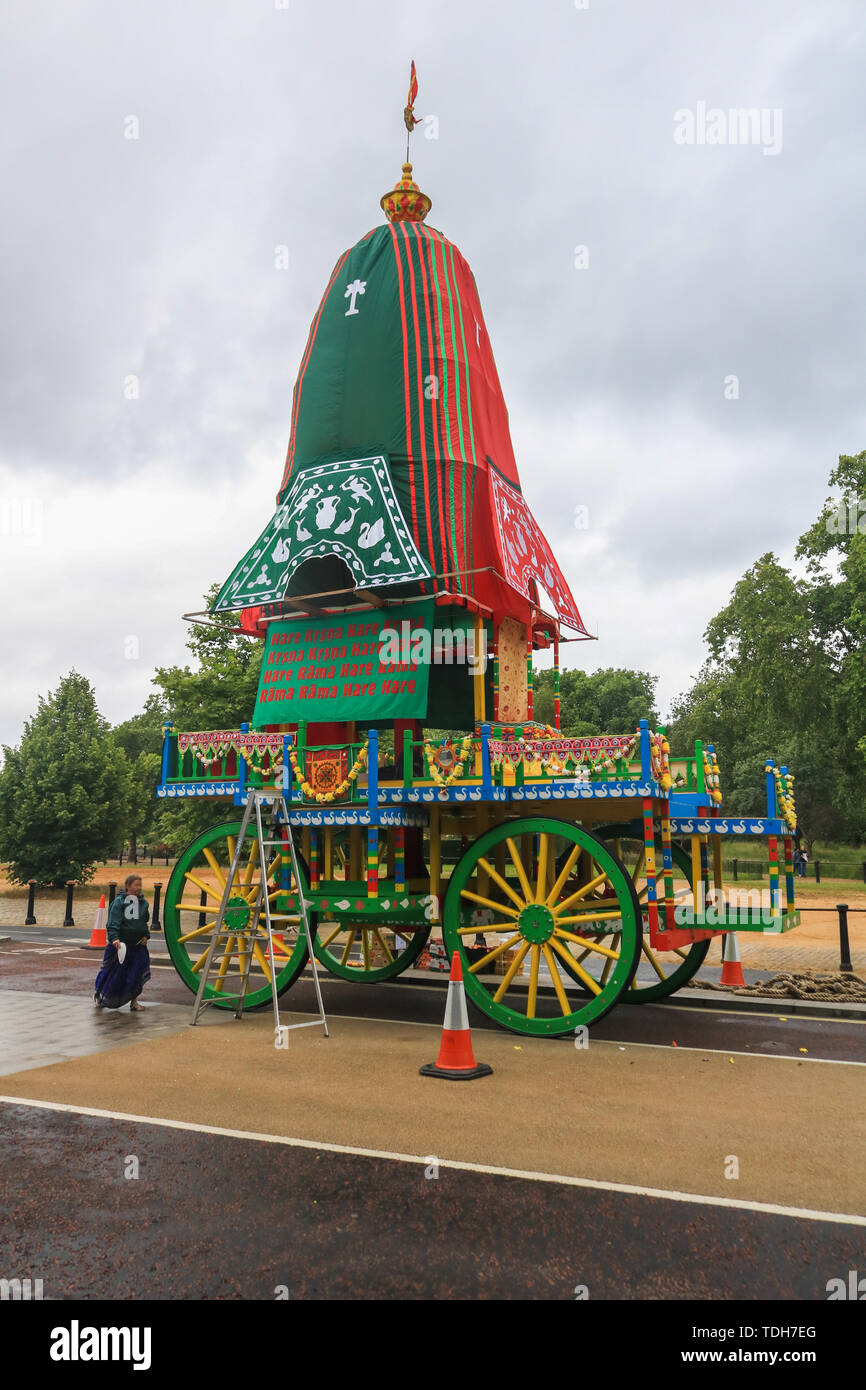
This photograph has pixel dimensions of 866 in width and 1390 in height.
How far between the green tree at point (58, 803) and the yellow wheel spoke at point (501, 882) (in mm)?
25327

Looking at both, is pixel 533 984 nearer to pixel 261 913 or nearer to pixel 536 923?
pixel 536 923

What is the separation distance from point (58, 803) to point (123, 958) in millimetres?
23403

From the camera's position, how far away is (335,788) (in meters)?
10.6

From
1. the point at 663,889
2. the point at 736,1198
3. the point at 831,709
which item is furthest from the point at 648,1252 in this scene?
the point at 831,709

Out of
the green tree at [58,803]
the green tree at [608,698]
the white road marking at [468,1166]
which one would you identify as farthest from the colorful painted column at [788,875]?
the green tree at [608,698]

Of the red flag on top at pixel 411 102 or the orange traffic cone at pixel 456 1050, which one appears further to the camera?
the red flag on top at pixel 411 102

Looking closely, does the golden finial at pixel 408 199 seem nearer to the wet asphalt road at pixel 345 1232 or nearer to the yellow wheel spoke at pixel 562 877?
the yellow wheel spoke at pixel 562 877

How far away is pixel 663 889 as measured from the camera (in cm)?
Answer: 937

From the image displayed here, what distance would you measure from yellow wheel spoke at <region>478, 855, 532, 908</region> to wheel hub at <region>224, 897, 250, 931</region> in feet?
9.28

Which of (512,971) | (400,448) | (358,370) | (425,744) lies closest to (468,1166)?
(512,971)

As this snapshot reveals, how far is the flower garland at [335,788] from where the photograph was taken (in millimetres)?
10484

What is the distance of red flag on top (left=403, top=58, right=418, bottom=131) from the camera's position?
1455cm

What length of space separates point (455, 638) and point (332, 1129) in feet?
→ 24.4
